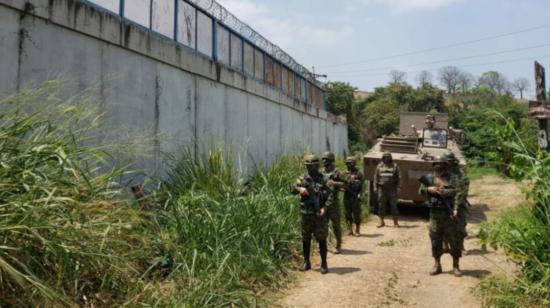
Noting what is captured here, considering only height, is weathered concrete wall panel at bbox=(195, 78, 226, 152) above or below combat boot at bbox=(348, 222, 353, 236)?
above

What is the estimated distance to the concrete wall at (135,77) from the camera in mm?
4945

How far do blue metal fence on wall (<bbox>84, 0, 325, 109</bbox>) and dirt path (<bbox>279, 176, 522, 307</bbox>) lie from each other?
4344mm

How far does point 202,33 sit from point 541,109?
5925 mm

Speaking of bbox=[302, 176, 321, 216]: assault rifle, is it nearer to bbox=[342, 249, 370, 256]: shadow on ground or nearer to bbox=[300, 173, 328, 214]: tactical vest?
bbox=[300, 173, 328, 214]: tactical vest

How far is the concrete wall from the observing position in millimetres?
4945

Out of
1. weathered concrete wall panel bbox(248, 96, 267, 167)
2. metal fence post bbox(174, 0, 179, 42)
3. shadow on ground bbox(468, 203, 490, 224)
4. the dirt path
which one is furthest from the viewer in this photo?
weathered concrete wall panel bbox(248, 96, 267, 167)

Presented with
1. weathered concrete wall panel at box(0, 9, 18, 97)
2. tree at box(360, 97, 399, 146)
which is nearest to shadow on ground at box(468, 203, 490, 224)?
weathered concrete wall panel at box(0, 9, 18, 97)

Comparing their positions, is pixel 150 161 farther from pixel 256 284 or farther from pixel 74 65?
pixel 256 284

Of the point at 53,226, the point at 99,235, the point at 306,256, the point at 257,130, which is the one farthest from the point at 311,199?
the point at 257,130

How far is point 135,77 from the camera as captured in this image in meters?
6.69

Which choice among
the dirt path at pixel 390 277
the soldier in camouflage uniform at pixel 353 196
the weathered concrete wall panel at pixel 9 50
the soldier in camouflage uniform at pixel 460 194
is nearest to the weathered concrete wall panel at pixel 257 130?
the soldier in camouflage uniform at pixel 353 196

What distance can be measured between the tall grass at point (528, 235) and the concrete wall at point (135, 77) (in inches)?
153

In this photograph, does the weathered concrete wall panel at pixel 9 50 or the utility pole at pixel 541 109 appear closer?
the weathered concrete wall panel at pixel 9 50

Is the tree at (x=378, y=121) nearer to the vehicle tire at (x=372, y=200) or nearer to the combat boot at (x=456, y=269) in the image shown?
the vehicle tire at (x=372, y=200)
